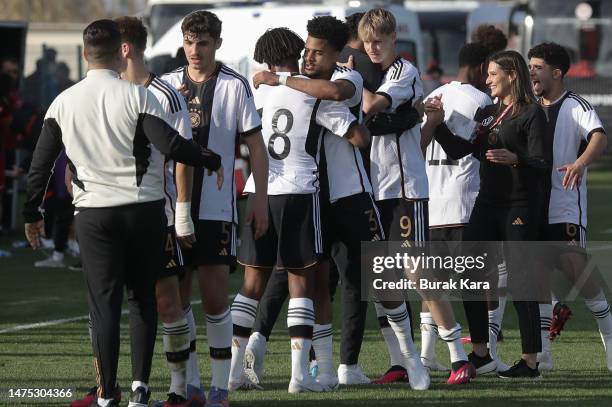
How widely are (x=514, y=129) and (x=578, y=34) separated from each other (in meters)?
22.1

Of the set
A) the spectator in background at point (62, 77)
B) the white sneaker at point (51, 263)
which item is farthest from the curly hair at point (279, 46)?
the spectator in background at point (62, 77)

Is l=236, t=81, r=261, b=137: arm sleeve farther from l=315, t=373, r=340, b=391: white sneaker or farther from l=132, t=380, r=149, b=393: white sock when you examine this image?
l=315, t=373, r=340, b=391: white sneaker

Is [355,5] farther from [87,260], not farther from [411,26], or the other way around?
[87,260]

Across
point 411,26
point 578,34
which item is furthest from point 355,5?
point 578,34

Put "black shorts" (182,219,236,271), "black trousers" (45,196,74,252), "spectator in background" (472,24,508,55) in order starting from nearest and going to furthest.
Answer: "black shorts" (182,219,236,271), "spectator in background" (472,24,508,55), "black trousers" (45,196,74,252)

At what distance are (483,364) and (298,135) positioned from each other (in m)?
2.02

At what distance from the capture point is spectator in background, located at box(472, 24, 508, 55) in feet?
32.3

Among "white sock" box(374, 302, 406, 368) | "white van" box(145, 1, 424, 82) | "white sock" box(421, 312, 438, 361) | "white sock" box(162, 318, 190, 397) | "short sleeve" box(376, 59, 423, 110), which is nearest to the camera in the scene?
"white sock" box(162, 318, 190, 397)

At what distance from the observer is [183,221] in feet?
23.5

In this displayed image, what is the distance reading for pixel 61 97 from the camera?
6980mm

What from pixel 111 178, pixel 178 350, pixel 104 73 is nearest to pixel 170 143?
pixel 111 178

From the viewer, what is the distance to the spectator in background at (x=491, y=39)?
32.3 feet

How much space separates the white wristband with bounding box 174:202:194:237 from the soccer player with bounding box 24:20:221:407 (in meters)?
0.17

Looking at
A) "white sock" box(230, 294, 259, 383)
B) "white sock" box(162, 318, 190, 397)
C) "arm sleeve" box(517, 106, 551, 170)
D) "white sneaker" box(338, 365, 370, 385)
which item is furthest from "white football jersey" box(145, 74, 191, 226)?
"arm sleeve" box(517, 106, 551, 170)
